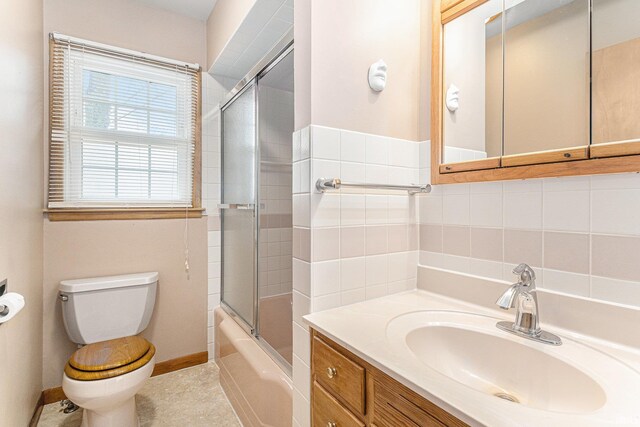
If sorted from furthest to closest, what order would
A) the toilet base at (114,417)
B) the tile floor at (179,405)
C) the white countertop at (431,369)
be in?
the tile floor at (179,405) → the toilet base at (114,417) → the white countertop at (431,369)

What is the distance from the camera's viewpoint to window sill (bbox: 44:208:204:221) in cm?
179

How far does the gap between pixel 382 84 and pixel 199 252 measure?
5.68ft

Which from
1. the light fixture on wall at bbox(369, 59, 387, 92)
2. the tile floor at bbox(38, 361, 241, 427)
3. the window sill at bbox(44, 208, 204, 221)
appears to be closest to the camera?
the light fixture on wall at bbox(369, 59, 387, 92)

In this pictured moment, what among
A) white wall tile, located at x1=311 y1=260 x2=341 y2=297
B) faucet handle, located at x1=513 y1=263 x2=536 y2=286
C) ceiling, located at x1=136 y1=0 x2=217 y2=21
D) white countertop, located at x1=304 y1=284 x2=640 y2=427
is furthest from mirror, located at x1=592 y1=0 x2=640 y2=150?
ceiling, located at x1=136 y1=0 x2=217 y2=21

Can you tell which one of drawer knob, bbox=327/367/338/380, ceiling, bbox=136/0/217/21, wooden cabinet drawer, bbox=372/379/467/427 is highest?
ceiling, bbox=136/0/217/21

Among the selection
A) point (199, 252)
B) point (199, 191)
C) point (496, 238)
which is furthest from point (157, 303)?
point (496, 238)

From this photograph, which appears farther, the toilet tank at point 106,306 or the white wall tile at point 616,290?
the toilet tank at point 106,306

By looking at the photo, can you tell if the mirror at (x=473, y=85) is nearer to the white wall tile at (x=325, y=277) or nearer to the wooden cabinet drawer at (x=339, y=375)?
the white wall tile at (x=325, y=277)

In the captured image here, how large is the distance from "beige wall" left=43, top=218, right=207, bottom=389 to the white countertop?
1475 millimetres

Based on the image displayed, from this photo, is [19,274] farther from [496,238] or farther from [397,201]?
[496,238]

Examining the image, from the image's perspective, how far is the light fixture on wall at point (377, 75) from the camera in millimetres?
1144

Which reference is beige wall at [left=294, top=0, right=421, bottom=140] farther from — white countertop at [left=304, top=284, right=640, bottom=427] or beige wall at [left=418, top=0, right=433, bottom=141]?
white countertop at [left=304, top=284, right=640, bottom=427]

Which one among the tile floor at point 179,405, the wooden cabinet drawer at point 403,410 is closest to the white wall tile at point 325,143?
the wooden cabinet drawer at point 403,410

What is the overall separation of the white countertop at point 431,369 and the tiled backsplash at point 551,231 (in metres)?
0.13
